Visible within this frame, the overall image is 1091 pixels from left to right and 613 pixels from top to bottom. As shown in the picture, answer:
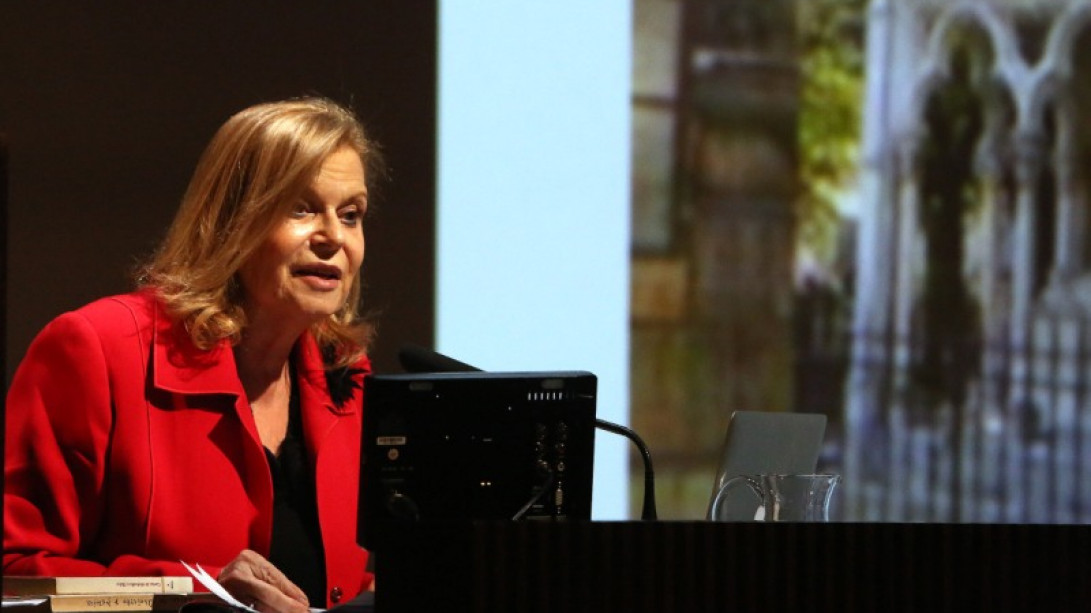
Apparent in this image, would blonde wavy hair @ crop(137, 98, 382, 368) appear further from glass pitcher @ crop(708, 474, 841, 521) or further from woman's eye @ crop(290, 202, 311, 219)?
glass pitcher @ crop(708, 474, 841, 521)

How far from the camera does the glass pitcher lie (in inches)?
51.1

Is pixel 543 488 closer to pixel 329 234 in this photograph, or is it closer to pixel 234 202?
pixel 329 234

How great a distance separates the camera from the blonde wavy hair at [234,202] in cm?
195

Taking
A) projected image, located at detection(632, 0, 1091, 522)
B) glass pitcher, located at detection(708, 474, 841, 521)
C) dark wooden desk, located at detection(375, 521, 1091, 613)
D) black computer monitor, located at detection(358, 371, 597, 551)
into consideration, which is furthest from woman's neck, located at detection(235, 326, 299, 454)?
projected image, located at detection(632, 0, 1091, 522)

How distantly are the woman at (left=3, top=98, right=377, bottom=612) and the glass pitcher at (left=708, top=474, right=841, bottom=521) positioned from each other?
725 mm

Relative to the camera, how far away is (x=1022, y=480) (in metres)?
4.14

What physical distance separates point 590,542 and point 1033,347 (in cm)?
350

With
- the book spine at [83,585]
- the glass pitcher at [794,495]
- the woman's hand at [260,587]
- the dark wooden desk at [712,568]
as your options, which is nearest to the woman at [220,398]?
the woman's hand at [260,587]

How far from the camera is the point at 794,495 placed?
130 cm

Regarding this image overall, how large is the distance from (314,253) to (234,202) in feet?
0.51

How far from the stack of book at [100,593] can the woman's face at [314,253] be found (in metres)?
0.67

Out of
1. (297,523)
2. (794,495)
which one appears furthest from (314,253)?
(794,495)

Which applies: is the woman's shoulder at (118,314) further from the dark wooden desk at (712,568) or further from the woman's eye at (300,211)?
the dark wooden desk at (712,568)

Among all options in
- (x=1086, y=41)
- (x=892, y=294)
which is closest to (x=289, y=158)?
(x=892, y=294)
